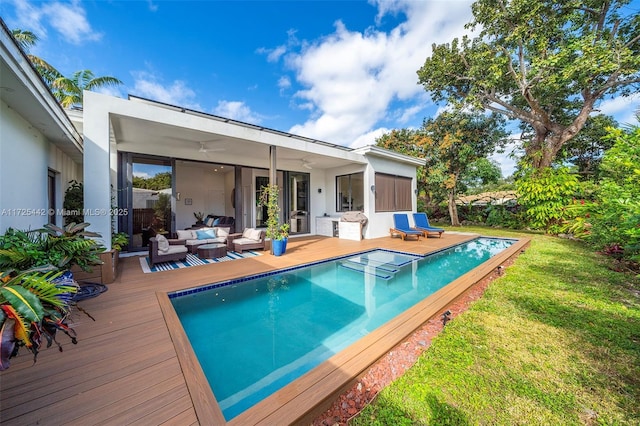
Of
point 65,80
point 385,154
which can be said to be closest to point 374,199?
point 385,154

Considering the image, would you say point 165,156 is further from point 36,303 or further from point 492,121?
point 492,121

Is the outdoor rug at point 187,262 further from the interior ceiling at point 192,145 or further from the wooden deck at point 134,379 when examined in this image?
the interior ceiling at point 192,145

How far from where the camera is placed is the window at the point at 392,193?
946 cm

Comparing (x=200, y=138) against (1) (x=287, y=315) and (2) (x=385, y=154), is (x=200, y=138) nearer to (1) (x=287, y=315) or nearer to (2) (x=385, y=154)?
(1) (x=287, y=315)

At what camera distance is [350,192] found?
31.9 ft

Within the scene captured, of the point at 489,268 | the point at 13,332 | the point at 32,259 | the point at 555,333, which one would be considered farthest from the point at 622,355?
the point at 32,259

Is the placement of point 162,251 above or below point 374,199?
below

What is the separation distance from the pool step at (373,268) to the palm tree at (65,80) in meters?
15.0

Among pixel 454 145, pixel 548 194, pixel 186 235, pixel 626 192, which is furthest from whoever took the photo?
pixel 454 145

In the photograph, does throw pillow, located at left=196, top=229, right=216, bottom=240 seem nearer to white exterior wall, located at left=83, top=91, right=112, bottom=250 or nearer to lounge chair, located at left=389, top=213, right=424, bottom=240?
white exterior wall, located at left=83, top=91, right=112, bottom=250

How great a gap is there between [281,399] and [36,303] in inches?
61.0

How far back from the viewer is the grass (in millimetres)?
1644

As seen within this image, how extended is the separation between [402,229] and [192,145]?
7.77 metres

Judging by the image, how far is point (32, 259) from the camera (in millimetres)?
2594
